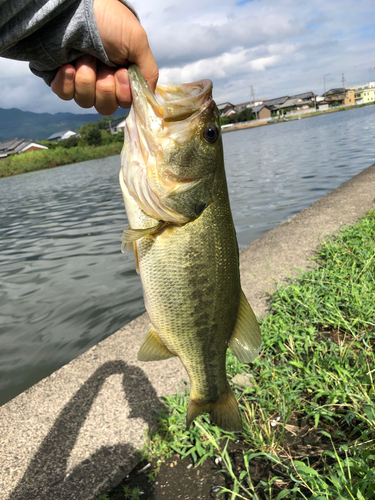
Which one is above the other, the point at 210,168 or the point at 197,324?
the point at 210,168

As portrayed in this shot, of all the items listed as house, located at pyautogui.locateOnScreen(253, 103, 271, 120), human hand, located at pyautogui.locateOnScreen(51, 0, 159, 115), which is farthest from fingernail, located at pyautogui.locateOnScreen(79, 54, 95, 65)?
house, located at pyautogui.locateOnScreen(253, 103, 271, 120)

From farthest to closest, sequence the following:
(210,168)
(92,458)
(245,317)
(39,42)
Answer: (92,458)
(245,317)
(210,168)
(39,42)

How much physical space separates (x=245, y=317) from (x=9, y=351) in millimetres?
4353

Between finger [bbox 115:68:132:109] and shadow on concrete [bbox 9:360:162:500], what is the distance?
2.24 meters

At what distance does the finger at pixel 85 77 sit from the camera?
5.39ft

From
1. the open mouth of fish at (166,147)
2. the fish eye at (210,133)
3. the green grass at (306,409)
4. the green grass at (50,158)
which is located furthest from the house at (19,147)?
the fish eye at (210,133)

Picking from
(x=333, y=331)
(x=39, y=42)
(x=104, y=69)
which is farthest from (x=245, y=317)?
(x=333, y=331)

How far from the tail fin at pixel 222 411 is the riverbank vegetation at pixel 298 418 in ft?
0.69

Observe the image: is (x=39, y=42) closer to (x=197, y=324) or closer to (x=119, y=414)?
(x=197, y=324)

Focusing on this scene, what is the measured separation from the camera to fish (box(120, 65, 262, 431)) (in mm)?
1584

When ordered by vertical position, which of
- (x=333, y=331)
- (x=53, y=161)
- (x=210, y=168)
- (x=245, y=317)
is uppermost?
(x=53, y=161)

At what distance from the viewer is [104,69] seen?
1.68 metres

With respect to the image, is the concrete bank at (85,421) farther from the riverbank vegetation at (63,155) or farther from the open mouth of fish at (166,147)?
the riverbank vegetation at (63,155)

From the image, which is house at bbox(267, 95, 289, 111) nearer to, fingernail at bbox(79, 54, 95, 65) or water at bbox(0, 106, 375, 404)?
water at bbox(0, 106, 375, 404)
